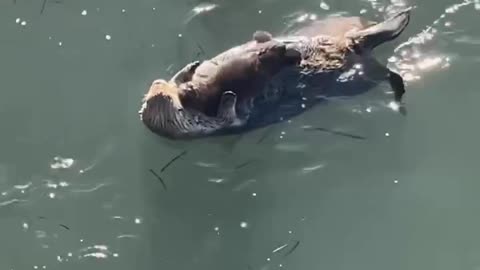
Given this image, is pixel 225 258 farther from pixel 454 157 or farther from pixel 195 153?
pixel 454 157

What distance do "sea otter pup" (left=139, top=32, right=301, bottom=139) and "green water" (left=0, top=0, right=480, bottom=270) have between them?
36 cm

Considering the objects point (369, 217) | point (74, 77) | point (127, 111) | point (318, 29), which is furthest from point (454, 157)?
point (74, 77)

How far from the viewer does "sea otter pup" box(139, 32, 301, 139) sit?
4.11m

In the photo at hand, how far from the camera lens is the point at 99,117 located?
4.68m

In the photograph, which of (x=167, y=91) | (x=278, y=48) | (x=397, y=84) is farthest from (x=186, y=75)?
(x=397, y=84)

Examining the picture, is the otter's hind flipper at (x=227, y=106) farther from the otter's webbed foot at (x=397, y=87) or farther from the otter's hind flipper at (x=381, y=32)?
the otter's webbed foot at (x=397, y=87)

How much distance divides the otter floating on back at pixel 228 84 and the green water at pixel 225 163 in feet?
1.14

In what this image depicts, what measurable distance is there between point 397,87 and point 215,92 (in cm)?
98

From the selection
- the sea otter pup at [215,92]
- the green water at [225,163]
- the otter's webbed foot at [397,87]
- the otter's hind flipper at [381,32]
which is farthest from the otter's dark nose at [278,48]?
the otter's webbed foot at [397,87]

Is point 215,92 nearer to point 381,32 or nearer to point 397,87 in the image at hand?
point 381,32

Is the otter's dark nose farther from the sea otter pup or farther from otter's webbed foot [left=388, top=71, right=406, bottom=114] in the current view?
otter's webbed foot [left=388, top=71, right=406, bottom=114]

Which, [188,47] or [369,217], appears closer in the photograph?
[369,217]

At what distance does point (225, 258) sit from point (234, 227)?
151mm

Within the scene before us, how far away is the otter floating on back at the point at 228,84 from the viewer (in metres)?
4.11
